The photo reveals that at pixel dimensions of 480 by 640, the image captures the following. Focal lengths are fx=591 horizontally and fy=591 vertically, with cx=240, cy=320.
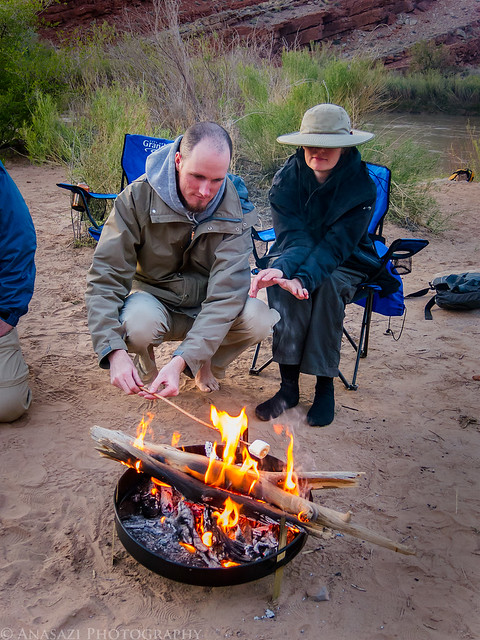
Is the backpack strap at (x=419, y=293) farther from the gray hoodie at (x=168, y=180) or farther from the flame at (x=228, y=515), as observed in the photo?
the flame at (x=228, y=515)

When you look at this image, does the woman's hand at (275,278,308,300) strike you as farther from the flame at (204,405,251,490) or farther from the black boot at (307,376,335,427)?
the flame at (204,405,251,490)

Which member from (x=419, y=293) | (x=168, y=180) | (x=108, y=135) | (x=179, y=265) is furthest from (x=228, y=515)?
(x=108, y=135)

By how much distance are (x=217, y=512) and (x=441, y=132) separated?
1538 centimetres

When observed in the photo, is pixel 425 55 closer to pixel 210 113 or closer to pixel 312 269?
pixel 210 113

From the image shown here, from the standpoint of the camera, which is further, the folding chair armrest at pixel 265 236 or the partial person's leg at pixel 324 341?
the folding chair armrest at pixel 265 236

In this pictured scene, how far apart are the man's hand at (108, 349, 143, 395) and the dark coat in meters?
0.96

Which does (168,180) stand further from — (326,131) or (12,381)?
(12,381)

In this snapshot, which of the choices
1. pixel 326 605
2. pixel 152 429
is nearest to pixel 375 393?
pixel 152 429

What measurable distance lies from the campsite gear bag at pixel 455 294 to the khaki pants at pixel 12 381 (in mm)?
2756

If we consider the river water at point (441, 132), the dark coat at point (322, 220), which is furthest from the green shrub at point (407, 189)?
the dark coat at point (322, 220)

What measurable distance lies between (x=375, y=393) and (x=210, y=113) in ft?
16.4

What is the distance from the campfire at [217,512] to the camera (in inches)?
70.0

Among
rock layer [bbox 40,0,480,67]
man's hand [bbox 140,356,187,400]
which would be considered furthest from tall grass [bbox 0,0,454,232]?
rock layer [bbox 40,0,480,67]

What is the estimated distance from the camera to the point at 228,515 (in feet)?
6.38
